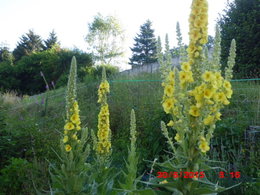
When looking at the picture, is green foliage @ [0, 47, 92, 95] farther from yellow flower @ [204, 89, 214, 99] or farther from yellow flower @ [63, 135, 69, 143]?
yellow flower @ [204, 89, 214, 99]

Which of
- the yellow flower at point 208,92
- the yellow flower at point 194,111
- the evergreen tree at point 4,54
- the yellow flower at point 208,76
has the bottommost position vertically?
the yellow flower at point 194,111

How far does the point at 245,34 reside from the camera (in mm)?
9453

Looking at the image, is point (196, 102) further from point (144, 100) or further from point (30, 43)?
point (30, 43)

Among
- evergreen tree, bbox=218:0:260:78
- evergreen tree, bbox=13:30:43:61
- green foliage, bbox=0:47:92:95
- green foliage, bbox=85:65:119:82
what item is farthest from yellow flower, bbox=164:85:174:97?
evergreen tree, bbox=13:30:43:61

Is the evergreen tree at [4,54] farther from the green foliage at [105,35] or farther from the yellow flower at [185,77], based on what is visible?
the yellow flower at [185,77]

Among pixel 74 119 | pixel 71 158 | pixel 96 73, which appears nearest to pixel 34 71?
pixel 96 73

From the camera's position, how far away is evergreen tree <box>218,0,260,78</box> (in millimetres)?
9195

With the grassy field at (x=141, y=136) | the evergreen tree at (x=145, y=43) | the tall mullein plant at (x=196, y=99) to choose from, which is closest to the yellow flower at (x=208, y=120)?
the tall mullein plant at (x=196, y=99)

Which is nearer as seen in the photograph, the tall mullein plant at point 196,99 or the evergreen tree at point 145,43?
the tall mullein plant at point 196,99

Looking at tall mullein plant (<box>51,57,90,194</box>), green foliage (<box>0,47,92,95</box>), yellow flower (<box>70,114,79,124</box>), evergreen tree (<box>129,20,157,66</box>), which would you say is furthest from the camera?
evergreen tree (<box>129,20,157,66</box>)

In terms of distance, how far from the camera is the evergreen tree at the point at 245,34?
9.20 metres

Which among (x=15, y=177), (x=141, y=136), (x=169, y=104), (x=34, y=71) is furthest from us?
(x=34, y=71)

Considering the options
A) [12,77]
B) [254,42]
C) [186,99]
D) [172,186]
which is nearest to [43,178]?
[172,186]

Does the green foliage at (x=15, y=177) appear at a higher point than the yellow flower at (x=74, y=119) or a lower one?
lower
